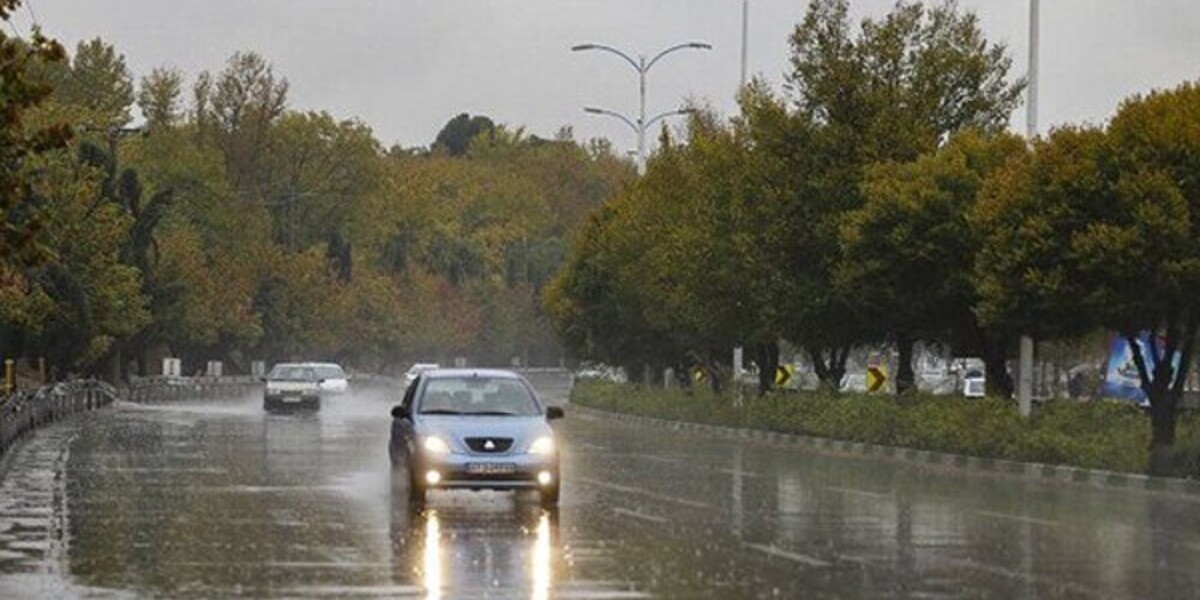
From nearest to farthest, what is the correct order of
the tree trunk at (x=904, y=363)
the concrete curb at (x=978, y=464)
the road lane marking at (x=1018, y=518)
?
the road lane marking at (x=1018, y=518), the concrete curb at (x=978, y=464), the tree trunk at (x=904, y=363)

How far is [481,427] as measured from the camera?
28.0 meters

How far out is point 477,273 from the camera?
15475 cm

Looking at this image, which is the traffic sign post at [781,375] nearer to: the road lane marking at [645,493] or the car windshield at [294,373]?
the car windshield at [294,373]

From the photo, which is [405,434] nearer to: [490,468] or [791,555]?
[490,468]

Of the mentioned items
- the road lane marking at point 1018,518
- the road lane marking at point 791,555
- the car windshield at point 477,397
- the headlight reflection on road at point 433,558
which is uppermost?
the car windshield at point 477,397

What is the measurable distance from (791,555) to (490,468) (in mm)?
6874

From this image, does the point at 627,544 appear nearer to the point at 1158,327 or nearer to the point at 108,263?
the point at 1158,327

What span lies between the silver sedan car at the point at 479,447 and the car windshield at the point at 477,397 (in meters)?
0.01

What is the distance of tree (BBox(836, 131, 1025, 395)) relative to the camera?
4825 cm

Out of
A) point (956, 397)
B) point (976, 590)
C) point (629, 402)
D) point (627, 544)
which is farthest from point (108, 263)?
point (976, 590)

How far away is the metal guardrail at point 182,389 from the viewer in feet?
285

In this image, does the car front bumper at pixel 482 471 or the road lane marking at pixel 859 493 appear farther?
the road lane marking at pixel 859 493

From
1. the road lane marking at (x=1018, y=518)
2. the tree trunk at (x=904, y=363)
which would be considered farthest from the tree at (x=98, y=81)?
the road lane marking at (x=1018, y=518)

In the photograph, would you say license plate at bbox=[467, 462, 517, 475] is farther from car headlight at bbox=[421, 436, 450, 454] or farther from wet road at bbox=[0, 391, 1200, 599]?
wet road at bbox=[0, 391, 1200, 599]
